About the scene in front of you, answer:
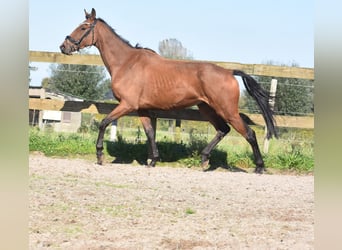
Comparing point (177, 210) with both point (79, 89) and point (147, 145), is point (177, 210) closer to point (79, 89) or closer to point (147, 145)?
point (147, 145)

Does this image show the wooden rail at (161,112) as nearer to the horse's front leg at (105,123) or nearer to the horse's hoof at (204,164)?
the horse's front leg at (105,123)

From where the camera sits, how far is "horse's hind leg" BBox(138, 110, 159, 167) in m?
6.54

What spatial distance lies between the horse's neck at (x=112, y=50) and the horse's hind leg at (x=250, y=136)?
1988 mm

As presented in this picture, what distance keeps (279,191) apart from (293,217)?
1.32 metres

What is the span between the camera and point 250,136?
6391mm

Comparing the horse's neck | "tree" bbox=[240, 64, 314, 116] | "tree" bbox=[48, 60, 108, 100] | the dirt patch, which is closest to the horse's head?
the horse's neck

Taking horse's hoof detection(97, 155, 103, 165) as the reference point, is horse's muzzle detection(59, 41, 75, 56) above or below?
above

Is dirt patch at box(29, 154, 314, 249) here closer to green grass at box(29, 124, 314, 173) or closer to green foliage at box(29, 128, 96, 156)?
green grass at box(29, 124, 314, 173)

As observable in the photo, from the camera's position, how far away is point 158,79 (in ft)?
21.7

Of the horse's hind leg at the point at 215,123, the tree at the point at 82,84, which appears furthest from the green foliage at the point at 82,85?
the horse's hind leg at the point at 215,123

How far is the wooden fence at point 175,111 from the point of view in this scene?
713 centimetres

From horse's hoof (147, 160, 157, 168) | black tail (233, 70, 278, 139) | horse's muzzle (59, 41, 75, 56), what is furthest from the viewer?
horse's muzzle (59, 41, 75, 56)

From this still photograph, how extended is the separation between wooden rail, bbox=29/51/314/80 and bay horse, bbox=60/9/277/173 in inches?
20.3

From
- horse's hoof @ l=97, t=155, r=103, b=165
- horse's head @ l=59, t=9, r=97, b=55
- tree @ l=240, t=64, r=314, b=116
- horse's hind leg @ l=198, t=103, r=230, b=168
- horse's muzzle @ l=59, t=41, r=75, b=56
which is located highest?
horse's head @ l=59, t=9, r=97, b=55
